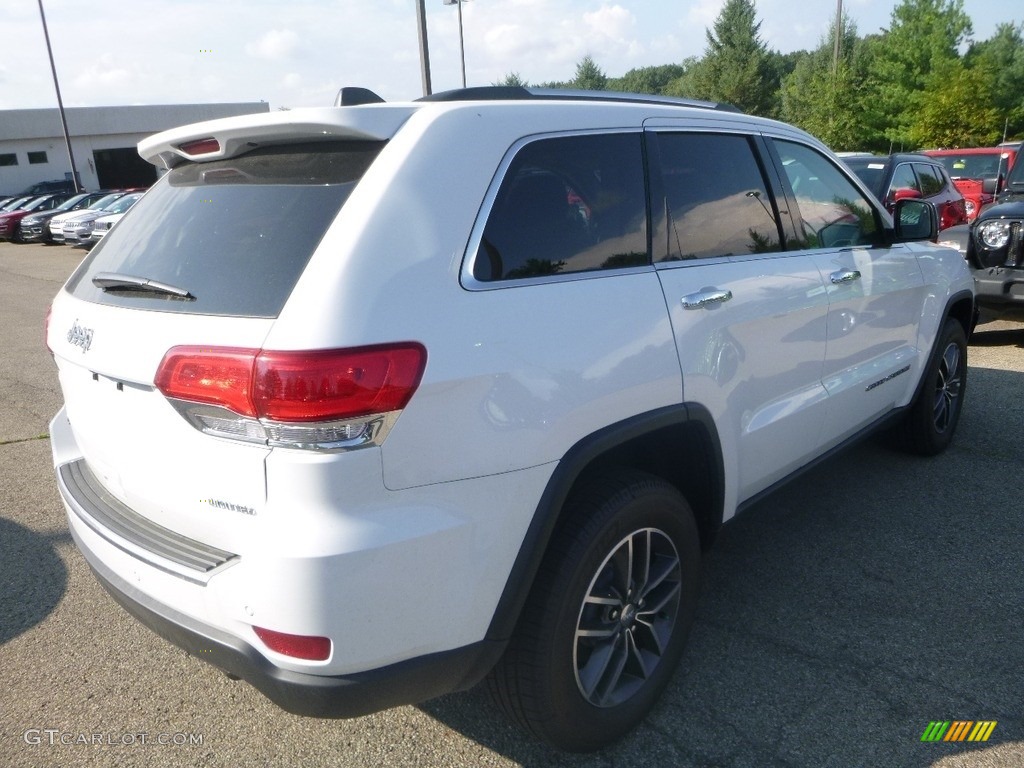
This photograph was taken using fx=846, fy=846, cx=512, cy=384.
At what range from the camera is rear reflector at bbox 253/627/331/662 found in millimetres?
1923

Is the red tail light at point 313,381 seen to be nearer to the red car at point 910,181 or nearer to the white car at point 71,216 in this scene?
the red car at point 910,181

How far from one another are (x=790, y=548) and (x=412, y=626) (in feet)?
7.69

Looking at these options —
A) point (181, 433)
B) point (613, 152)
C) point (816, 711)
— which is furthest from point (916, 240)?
point (181, 433)

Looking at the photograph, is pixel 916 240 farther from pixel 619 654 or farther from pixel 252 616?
pixel 252 616

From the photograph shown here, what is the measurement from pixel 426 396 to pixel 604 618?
1.00 meters

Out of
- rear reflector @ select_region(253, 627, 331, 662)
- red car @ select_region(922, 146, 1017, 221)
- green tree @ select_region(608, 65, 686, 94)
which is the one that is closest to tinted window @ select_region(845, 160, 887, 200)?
red car @ select_region(922, 146, 1017, 221)

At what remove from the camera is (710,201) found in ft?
9.84

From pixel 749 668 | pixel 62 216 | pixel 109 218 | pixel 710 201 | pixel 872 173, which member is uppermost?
pixel 710 201

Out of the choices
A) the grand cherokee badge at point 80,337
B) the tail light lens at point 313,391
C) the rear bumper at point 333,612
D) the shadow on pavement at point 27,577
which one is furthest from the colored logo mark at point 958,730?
the shadow on pavement at point 27,577

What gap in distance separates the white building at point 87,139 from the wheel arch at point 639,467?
1956 inches

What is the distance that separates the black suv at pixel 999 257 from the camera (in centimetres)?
698

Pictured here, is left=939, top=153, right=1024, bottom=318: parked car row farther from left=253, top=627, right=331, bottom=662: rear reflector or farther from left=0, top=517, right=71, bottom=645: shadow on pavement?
left=0, top=517, right=71, bottom=645: shadow on pavement

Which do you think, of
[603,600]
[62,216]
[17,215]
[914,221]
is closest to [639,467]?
[603,600]

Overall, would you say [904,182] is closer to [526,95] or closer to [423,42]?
[423,42]
